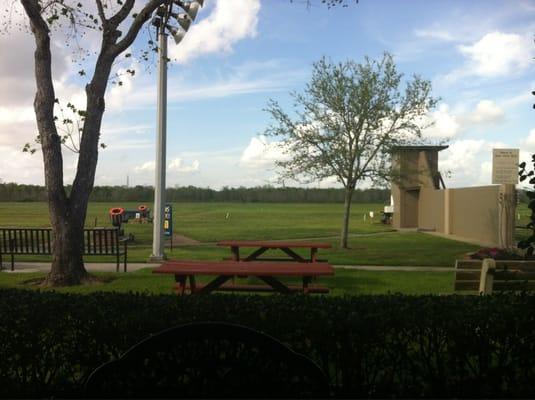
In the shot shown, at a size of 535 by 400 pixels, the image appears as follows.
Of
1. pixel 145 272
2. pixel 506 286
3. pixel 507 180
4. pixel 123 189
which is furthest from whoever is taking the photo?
pixel 123 189

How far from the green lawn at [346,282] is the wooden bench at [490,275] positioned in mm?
1969

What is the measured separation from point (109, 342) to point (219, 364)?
3.96 feet

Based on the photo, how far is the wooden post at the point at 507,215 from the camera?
18.5 m

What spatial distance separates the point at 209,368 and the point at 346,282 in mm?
8283

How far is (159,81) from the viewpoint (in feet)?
47.2

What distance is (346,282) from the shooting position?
1042cm

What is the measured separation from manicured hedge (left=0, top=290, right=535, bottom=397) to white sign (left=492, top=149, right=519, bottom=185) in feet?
46.4

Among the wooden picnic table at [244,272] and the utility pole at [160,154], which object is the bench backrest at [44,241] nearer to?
the utility pole at [160,154]

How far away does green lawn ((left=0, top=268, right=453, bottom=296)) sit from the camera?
9.44 meters

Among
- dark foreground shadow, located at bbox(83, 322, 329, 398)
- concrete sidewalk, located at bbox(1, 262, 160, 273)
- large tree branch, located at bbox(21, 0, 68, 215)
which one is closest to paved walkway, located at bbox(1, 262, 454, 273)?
concrete sidewalk, located at bbox(1, 262, 160, 273)

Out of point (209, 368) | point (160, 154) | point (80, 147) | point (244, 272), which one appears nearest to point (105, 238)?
point (80, 147)

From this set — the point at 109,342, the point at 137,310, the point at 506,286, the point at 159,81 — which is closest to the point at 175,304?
the point at 137,310

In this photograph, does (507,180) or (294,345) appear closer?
(294,345)

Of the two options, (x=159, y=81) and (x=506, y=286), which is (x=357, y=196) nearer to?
(x=159, y=81)
